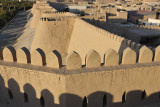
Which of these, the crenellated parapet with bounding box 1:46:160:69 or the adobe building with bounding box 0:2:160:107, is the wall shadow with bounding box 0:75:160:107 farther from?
the crenellated parapet with bounding box 1:46:160:69

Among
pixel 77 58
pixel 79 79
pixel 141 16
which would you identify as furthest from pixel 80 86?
pixel 141 16

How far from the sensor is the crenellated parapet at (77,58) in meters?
4.57

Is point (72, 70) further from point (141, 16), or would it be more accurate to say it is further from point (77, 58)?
point (141, 16)

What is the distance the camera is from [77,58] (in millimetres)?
4543

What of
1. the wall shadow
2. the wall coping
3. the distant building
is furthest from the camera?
the distant building

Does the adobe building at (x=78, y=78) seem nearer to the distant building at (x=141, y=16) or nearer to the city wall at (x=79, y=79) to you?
the city wall at (x=79, y=79)

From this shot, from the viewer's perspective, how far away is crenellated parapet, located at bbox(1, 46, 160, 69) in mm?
4570

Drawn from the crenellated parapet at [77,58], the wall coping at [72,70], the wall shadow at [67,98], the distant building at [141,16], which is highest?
the distant building at [141,16]

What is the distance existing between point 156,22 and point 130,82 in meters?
16.4

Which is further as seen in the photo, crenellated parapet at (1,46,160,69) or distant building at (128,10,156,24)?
distant building at (128,10,156,24)

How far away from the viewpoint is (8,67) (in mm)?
4930

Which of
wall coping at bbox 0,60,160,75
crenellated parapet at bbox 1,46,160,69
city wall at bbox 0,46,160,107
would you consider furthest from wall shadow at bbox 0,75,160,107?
crenellated parapet at bbox 1,46,160,69

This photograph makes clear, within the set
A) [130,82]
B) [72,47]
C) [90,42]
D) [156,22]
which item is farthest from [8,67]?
[156,22]

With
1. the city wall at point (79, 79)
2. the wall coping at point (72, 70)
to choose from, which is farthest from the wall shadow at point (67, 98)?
the wall coping at point (72, 70)
